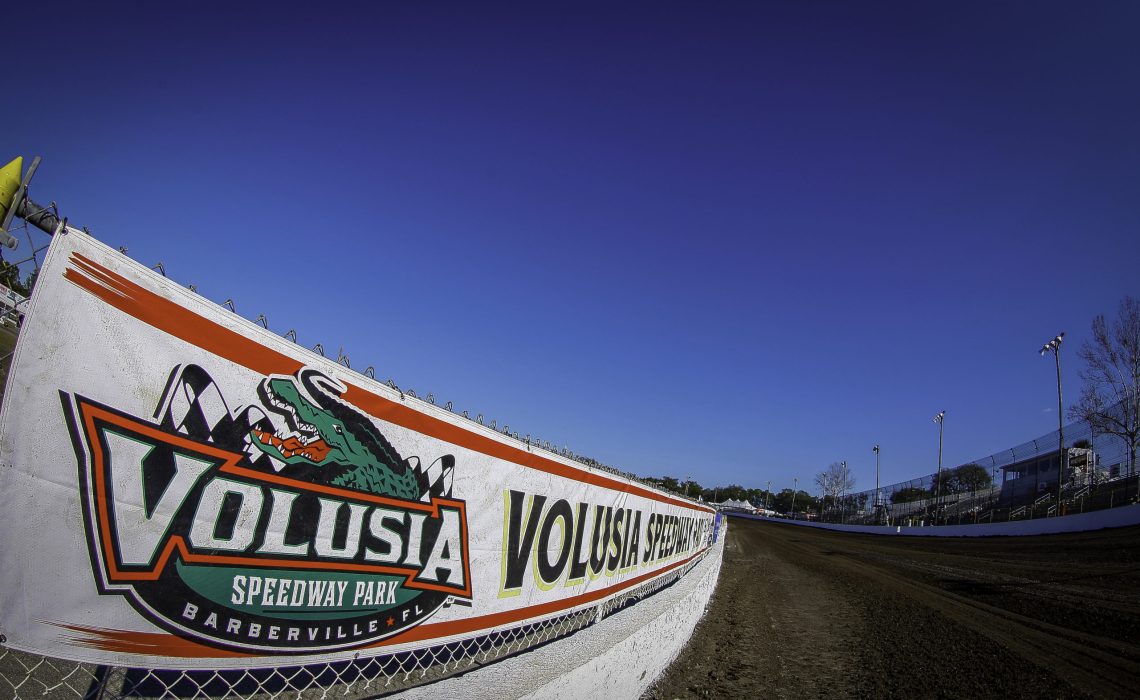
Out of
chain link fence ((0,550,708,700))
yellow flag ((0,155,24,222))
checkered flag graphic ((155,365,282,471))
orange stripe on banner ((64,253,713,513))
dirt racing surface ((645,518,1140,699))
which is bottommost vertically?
dirt racing surface ((645,518,1140,699))

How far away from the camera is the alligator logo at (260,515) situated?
5.98 ft

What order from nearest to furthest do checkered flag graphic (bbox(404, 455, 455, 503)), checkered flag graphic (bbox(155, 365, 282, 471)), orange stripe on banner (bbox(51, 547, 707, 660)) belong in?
orange stripe on banner (bbox(51, 547, 707, 660))
checkered flag graphic (bbox(155, 365, 282, 471))
checkered flag graphic (bbox(404, 455, 455, 503))

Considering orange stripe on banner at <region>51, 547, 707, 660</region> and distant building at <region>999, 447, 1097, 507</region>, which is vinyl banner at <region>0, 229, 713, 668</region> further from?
distant building at <region>999, 447, 1097, 507</region>

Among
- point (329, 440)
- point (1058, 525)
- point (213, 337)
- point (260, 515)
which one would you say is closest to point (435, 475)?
point (329, 440)

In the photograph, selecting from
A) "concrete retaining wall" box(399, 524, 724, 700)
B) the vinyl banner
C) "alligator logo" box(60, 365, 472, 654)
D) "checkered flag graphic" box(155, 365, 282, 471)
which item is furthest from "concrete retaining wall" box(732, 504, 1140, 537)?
"checkered flag graphic" box(155, 365, 282, 471)

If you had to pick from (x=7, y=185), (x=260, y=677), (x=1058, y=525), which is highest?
(x=7, y=185)

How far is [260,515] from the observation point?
85.7 inches

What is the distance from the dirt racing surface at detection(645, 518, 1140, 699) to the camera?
5.27 meters

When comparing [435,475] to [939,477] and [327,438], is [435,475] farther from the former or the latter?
[939,477]

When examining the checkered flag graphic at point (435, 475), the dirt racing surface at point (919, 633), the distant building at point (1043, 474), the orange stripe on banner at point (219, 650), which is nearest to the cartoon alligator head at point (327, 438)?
the checkered flag graphic at point (435, 475)

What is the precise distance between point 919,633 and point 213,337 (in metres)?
9.26

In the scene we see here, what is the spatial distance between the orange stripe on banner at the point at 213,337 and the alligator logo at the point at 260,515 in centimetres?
8

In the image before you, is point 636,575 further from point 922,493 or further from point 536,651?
point 922,493

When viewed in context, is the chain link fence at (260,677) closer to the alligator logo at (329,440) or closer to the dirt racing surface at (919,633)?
the alligator logo at (329,440)
